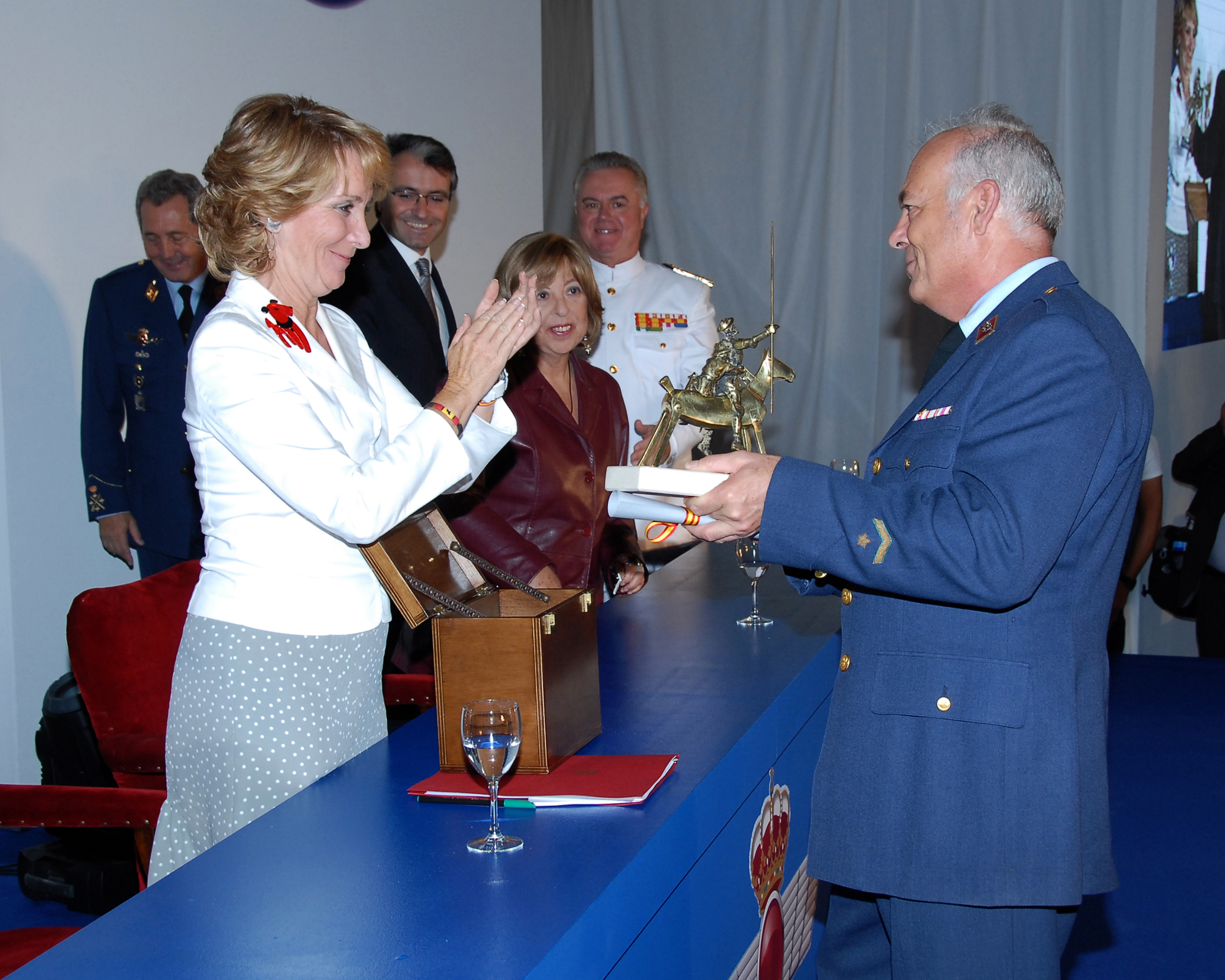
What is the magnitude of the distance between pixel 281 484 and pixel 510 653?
0.42 meters

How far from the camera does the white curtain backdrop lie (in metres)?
5.11

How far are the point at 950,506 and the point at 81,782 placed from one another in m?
2.42

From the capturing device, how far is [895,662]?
1.52m

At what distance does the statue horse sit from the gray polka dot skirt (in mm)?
847

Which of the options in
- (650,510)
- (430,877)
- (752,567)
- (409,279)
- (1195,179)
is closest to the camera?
(430,877)

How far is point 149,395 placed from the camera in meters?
3.19

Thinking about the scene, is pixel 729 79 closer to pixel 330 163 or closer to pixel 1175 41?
pixel 1175 41

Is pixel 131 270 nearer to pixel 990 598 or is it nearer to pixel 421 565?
pixel 421 565

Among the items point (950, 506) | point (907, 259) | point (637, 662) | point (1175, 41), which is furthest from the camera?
point (1175, 41)

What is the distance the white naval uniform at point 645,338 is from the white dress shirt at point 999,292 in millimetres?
2308

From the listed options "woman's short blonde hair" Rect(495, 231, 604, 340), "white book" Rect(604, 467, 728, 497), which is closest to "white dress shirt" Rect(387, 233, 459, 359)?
"woman's short blonde hair" Rect(495, 231, 604, 340)

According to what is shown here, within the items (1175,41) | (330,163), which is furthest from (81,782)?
(1175,41)

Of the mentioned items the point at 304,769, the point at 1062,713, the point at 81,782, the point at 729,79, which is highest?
the point at 729,79

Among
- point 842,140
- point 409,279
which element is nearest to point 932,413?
point 409,279
